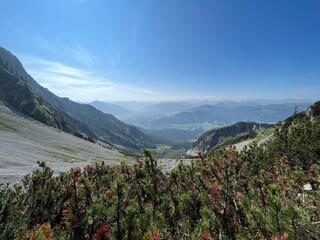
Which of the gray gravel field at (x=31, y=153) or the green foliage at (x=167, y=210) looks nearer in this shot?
the green foliage at (x=167, y=210)

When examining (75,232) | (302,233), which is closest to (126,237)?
(75,232)

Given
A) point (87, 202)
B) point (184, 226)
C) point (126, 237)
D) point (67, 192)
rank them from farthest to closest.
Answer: point (67, 192)
point (87, 202)
point (184, 226)
point (126, 237)

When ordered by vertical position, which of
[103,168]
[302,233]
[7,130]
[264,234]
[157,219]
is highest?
[302,233]

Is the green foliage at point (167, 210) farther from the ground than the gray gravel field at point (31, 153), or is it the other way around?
the green foliage at point (167, 210)

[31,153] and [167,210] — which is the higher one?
[167,210]

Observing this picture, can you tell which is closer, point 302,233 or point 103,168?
point 302,233

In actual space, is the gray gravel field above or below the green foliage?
below

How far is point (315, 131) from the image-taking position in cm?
1407

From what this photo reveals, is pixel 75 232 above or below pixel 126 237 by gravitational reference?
below

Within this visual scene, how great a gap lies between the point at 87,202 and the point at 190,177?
478cm

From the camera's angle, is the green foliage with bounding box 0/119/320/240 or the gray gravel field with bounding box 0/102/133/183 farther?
the gray gravel field with bounding box 0/102/133/183

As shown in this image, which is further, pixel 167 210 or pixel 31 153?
pixel 31 153

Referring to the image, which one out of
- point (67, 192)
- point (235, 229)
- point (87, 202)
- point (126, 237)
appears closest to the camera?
point (126, 237)

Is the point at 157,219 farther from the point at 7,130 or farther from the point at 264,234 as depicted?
the point at 7,130
